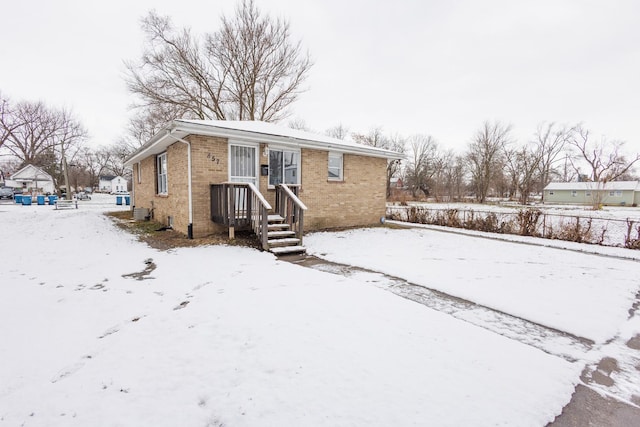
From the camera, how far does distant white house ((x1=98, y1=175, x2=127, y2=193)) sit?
2623 inches

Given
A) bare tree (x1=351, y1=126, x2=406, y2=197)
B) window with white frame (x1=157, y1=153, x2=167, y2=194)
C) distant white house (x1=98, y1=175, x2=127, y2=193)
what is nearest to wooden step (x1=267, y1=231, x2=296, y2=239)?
window with white frame (x1=157, y1=153, x2=167, y2=194)

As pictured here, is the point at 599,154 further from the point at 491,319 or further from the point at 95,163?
the point at 95,163

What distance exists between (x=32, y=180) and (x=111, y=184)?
106 ft

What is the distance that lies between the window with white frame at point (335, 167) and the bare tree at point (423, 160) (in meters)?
38.9

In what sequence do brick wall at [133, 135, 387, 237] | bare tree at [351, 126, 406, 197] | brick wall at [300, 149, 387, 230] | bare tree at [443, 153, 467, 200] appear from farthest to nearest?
1. bare tree at [443, 153, 467, 200]
2. bare tree at [351, 126, 406, 197]
3. brick wall at [300, 149, 387, 230]
4. brick wall at [133, 135, 387, 237]

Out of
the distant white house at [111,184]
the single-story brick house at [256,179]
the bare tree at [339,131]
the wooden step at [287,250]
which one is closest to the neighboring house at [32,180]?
the distant white house at [111,184]

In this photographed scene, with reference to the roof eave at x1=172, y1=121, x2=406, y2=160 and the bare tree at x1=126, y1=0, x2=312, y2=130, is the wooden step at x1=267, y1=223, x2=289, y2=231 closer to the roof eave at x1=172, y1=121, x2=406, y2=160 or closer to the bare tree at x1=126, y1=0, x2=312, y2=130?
the roof eave at x1=172, y1=121, x2=406, y2=160

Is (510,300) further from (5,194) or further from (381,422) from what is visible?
(5,194)

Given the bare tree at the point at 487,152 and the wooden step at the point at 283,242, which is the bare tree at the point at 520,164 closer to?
the bare tree at the point at 487,152

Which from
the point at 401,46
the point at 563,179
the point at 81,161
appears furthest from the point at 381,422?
the point at 563,179

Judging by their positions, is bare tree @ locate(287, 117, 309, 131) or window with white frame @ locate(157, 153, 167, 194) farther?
bare tree @ locate(287, 117, 309, 131)

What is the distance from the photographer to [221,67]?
2080cm

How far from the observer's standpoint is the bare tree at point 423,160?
46.9 meters

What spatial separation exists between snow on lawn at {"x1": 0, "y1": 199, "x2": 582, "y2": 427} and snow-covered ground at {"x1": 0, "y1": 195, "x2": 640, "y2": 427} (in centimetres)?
1
